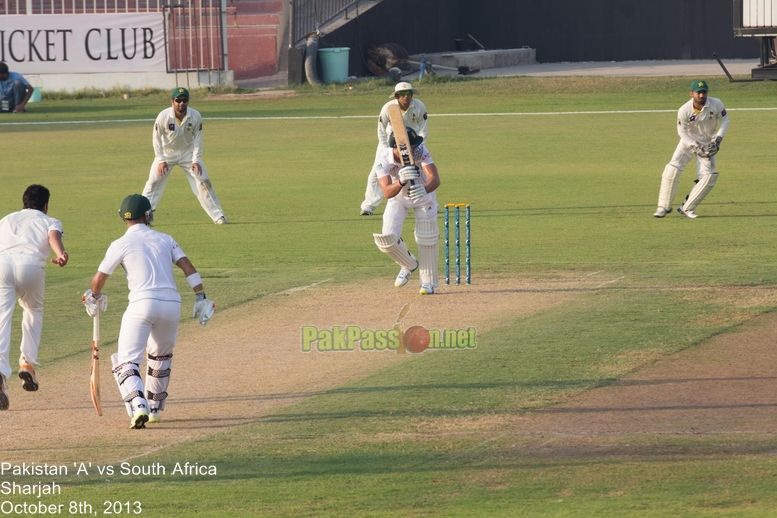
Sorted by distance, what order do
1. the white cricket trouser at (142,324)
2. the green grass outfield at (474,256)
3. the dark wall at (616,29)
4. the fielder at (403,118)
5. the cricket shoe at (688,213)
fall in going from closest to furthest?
the green grass outfield at (474,256)
the white cricket trouser at (142,324)
the fielder at (403,118)
the cricket shoe at (688,213)
the dark wall at (616,29)

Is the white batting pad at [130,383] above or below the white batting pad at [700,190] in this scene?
below

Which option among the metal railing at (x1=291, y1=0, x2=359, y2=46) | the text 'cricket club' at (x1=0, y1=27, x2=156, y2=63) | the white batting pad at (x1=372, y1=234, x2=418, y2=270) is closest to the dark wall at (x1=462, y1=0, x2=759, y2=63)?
the metal railing at (x1=291, y1=0, x2=359, y2=46)

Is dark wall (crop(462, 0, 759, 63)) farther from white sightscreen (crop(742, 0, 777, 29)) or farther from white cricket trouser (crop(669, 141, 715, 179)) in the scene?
white cricket trouser (crop(669, 141, 715, 179))

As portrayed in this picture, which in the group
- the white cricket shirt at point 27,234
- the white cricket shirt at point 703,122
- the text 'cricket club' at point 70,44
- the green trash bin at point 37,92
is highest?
the text 'cricket club' at point 70,44

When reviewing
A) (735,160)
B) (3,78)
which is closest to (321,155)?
(735,160)

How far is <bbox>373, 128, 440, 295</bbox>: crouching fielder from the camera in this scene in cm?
1250

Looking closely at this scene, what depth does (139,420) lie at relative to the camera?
8625 millimetres

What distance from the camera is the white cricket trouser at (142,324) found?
8445 mm

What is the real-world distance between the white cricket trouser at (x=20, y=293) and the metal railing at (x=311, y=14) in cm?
3026

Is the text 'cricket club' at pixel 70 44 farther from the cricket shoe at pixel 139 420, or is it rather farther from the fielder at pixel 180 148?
the cricket shoe at pixel 139 420

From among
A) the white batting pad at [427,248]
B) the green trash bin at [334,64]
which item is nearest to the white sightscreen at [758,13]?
the green trash bin at [334,64]

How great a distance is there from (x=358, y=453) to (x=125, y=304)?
6044 mm

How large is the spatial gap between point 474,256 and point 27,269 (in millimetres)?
7364

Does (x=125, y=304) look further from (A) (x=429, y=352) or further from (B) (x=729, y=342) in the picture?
(B) (x=729, y=342)
